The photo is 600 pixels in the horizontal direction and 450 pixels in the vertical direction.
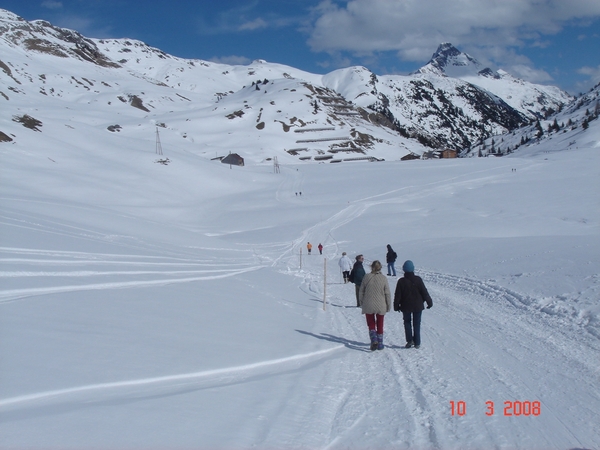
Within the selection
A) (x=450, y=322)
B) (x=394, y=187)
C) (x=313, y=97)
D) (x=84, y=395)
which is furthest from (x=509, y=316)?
(x=313, y=97)

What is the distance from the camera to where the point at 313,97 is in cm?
19650

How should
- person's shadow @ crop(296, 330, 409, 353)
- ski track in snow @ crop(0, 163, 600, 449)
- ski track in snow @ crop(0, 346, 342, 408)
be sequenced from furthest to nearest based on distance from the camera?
person's shadow @ crop(296, 330, 409, 353), ski track in snow @ crop(0, 163, 600, 449), ski track in snow @ crop(0, 346, 342, 408)

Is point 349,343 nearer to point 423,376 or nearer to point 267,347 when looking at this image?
point 267,347

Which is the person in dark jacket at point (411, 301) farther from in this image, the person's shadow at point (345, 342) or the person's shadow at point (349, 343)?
the person's shadow at point (345, 342)

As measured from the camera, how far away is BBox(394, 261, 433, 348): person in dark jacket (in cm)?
771

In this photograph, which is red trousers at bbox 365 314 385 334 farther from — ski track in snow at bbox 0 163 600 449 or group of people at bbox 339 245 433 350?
ski track in snow at bbox 0 163 600 449

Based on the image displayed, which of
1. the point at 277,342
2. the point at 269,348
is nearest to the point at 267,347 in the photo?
the point at 269,348

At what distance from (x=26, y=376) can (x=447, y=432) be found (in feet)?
14.2

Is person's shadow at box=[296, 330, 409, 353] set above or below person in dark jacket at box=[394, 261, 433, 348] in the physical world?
below

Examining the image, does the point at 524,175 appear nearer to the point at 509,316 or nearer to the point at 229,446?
the point at 509,316

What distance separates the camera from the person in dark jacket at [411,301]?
7.71 metres

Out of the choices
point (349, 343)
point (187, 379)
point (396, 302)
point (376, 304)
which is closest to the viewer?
point (187, 379)

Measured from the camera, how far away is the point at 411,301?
7738 mm

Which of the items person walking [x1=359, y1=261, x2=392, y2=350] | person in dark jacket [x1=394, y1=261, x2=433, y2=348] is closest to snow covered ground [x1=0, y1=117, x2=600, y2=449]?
person in dark jacket [x1=394, y1=261, x2=433, y2=348]
